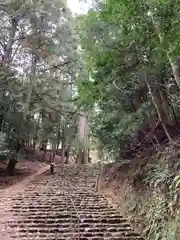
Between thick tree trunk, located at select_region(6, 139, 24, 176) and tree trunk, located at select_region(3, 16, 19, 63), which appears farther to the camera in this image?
tree trunk, located at select_region(3, 16, 19, 63)

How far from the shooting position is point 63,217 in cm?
593

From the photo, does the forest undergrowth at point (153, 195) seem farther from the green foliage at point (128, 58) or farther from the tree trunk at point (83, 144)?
the tree trunk at point (83, 144)

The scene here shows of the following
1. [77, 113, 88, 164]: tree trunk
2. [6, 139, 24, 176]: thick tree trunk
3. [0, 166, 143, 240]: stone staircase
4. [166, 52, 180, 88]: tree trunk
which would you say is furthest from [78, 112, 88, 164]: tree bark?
[166, 52, 180, 88]: tree trunk

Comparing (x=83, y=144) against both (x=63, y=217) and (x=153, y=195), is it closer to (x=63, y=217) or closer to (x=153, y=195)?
(x=63, y=217)

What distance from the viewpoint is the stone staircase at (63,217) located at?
4.95 m

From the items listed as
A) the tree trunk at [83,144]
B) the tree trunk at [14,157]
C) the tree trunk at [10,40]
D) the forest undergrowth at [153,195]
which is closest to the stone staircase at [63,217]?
the forest undergrowth at [153,195]

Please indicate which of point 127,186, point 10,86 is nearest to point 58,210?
point 127,186

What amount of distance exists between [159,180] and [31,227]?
253cm

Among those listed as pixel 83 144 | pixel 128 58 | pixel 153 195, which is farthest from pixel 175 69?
pixel 83 144

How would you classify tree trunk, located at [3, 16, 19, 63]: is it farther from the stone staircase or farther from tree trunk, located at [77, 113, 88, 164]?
the stone staircase

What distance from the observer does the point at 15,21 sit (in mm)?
12836

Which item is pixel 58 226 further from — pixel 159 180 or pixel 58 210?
pixel 159 180

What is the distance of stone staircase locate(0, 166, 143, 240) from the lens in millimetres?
4953

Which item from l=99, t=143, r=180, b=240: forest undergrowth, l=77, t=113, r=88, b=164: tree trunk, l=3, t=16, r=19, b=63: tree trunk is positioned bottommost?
l=99, t=143, r=180, b=240: forest undergrowth
